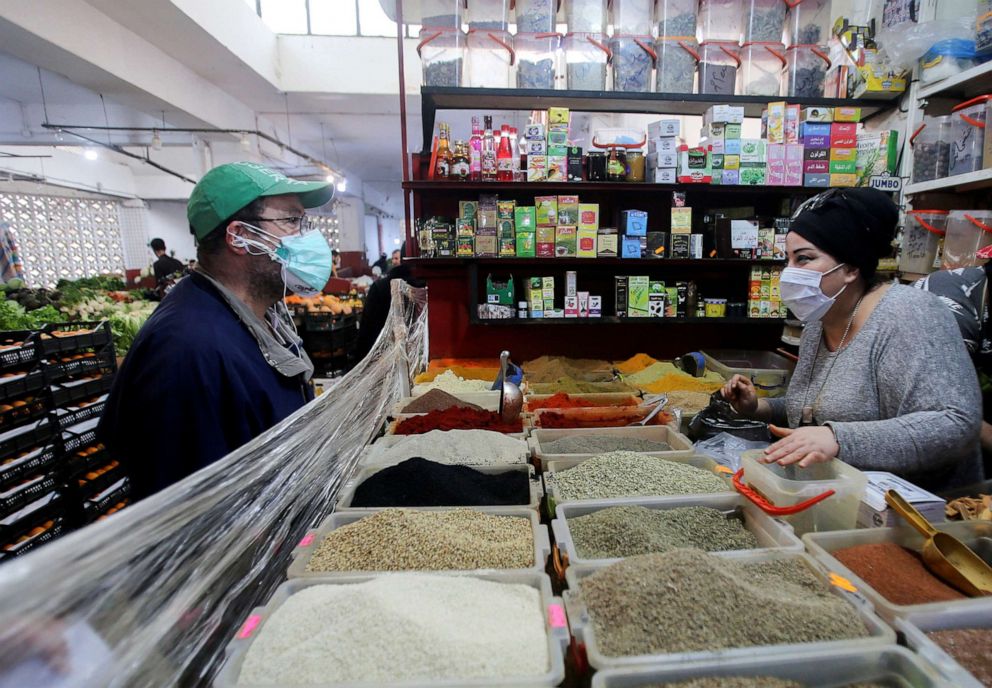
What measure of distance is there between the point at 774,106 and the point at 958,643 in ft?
9.11

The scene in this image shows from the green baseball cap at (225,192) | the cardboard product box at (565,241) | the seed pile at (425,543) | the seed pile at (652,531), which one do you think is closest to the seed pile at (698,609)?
the seed pile at (652,531)

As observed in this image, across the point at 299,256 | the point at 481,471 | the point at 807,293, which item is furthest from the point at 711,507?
the point at 299,256

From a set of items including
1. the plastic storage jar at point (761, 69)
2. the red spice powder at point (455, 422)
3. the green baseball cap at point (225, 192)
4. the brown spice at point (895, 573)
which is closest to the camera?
the brown spice at point (895, 573)

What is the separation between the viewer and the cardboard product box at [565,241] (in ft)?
9.58

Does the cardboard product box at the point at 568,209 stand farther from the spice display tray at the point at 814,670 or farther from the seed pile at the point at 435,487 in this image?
the spice display tray at the point at 814,670

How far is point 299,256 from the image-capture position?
1.69 metres

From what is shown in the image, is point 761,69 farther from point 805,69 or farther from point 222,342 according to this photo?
point 222,342

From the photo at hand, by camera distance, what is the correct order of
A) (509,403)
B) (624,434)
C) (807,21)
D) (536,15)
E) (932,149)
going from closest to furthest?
(624,434) < (509,403) < (932,149) < (536,15) < (807,21)

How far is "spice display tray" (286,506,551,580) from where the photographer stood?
3.48 feet

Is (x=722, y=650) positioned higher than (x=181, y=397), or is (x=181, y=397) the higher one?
(x=181, y=397)

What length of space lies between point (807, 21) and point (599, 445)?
2.85 metres

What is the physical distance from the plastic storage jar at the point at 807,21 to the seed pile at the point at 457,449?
2.91 m

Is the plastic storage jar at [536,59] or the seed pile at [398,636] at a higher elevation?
the plastic storage jar at [536,59]

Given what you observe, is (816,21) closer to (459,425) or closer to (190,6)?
(459,425)
